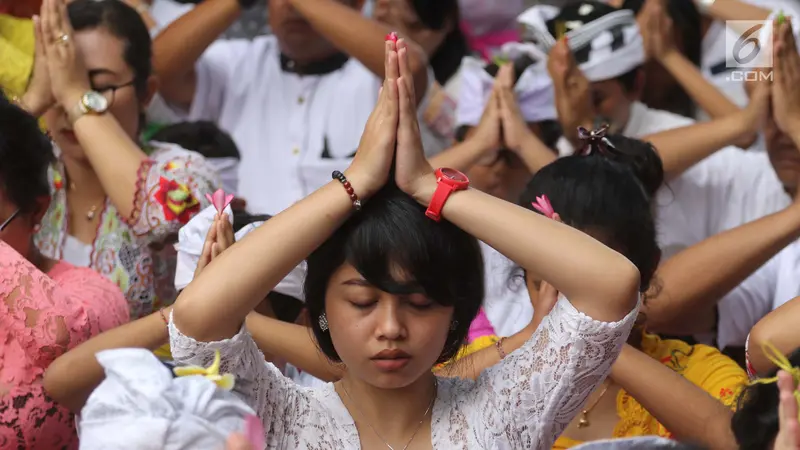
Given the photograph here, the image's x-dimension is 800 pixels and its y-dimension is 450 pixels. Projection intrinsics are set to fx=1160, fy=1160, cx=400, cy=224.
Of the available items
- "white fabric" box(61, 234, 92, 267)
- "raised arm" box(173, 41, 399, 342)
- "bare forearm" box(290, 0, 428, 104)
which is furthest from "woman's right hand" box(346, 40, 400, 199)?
"bare forearm" box(290, 0, 428, 104)

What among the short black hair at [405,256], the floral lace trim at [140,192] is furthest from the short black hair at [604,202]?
the floral lace trim at [140,192]

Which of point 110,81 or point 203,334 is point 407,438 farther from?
point 110,81

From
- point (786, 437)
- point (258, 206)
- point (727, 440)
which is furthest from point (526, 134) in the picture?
point (786, 437)

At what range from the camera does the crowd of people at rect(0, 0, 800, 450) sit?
171 centimetres

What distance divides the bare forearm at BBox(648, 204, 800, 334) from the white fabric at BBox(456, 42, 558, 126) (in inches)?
31.2

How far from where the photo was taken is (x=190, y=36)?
3506mm

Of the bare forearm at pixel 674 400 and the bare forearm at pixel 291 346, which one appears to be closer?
the bare forearm at pixel 674 400

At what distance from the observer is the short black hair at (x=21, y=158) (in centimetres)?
234

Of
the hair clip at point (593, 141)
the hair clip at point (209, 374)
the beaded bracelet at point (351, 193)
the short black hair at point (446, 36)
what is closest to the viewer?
the hair clip at point (209, 374)

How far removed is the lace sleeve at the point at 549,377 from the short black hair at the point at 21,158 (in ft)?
3.50

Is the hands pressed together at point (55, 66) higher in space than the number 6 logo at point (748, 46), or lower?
higher

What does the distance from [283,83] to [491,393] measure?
211cm

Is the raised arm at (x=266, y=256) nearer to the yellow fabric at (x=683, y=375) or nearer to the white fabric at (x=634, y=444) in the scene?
the white fabric at (x=634, y=444)

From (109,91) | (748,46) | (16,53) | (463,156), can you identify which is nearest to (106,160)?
(109,91)
